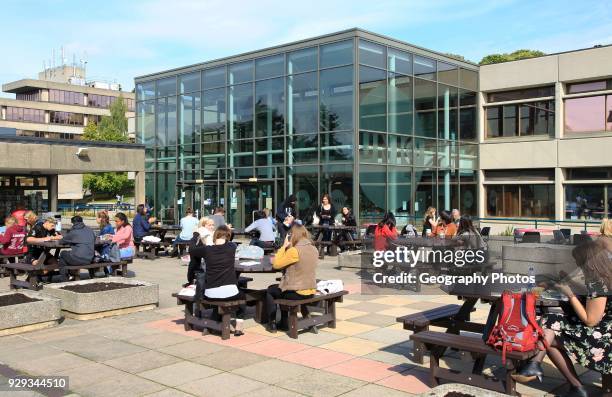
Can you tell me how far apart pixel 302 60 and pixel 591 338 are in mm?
19253

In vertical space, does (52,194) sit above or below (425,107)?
below

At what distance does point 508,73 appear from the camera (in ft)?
90.6

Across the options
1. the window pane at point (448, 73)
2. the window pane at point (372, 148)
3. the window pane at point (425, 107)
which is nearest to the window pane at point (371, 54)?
the window pane at point (425, 107)

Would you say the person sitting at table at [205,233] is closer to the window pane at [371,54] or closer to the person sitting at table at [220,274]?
the person sitting at table at [220,274]

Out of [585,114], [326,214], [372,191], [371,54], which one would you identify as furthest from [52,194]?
[585,114]

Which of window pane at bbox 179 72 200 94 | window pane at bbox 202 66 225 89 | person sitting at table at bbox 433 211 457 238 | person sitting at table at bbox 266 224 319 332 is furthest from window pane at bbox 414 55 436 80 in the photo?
person sitting at table at bbox 266 224 319 332

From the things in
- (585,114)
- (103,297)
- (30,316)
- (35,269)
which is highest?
(585,114)

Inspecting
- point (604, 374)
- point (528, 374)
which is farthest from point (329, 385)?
point (604, 374)

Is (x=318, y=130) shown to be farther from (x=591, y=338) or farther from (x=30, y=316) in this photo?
(x=591, y=338)

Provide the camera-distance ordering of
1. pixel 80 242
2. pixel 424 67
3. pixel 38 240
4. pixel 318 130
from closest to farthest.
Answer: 1. pixel 80 242
2. pixel 38 240
3. pixel 318 130
4. pixel 424 67

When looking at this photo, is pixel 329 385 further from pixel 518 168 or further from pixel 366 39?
pixel 518 168

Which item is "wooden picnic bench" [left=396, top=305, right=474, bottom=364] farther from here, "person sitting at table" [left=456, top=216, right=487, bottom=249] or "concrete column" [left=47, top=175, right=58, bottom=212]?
"concrete column" [left=47, top=175, right=58, bottom=212]

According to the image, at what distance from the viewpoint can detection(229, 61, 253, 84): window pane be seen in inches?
994

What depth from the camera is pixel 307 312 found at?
8594mm
